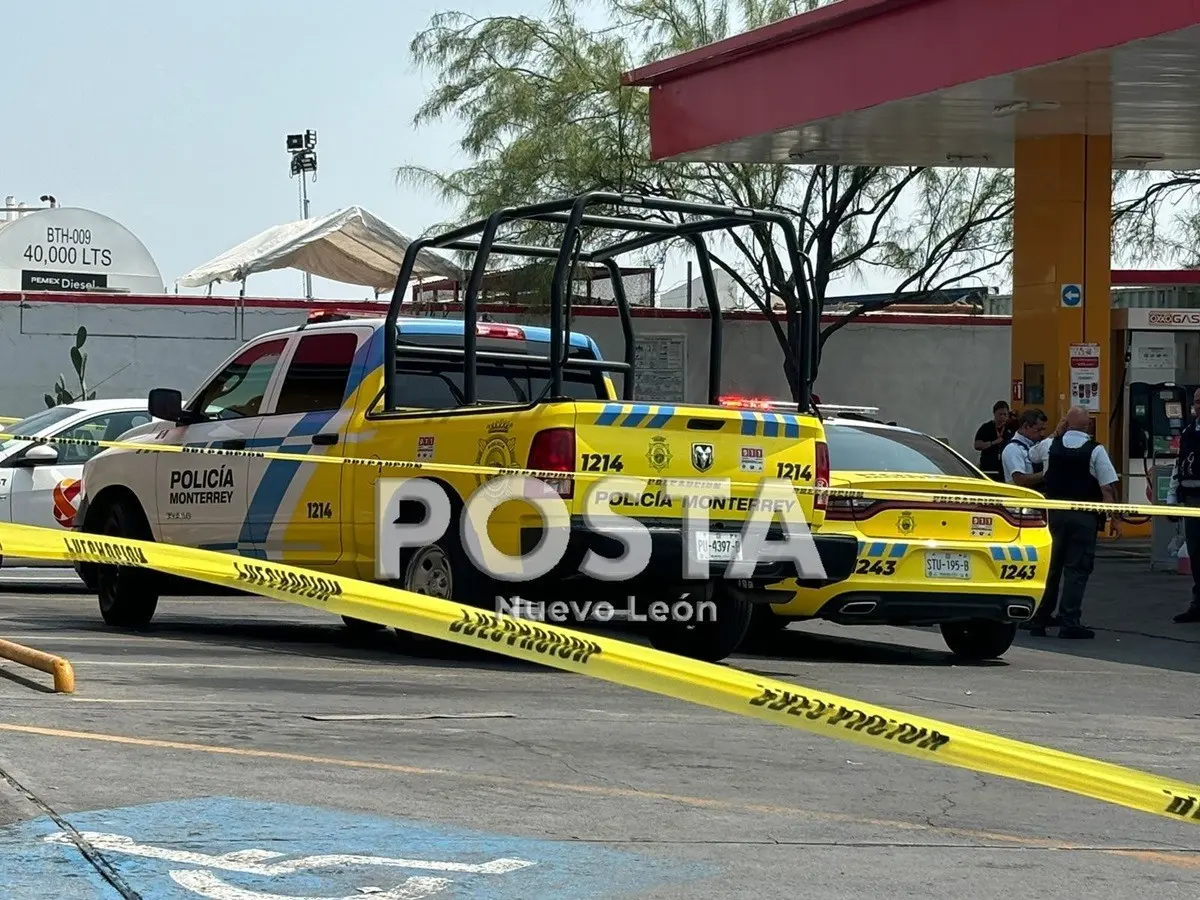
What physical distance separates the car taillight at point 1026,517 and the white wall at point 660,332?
15786 millimetres

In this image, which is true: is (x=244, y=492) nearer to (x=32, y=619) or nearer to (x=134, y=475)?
(x=134, y=475)

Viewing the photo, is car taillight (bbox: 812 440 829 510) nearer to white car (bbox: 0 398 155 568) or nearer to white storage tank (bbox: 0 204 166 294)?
white car (bbox: 0 398 155 568)

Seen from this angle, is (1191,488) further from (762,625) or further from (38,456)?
(38,456)

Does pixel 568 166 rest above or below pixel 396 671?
above

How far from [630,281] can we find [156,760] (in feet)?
82.8

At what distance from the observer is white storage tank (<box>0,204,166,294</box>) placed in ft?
108

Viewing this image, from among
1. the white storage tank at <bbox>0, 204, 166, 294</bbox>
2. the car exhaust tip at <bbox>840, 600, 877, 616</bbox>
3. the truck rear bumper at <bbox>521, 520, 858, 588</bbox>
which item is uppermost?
the white storage tank at <bbox>0, 204, 166, 294</bbox>

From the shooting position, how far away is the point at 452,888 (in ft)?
16.3

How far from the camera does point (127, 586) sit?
1160 cm

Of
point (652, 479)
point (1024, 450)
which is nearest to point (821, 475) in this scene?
point (652, 479)

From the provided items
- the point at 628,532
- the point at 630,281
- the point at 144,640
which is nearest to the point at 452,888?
the point at 628,532

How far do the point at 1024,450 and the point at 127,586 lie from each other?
7427 millimetres

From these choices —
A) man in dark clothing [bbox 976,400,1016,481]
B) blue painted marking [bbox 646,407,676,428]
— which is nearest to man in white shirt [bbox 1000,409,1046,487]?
man in dark clothing [bbox 976,400,1016,481]

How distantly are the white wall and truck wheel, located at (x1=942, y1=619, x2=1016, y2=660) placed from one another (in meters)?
15.3
